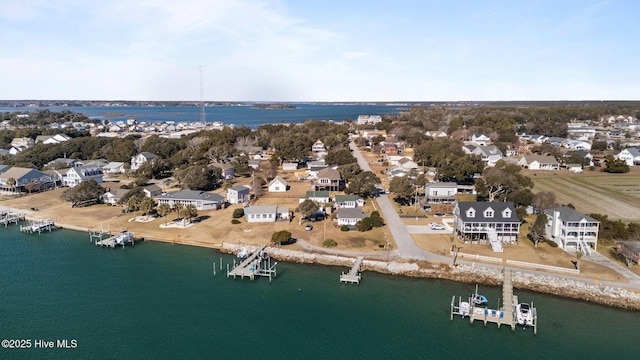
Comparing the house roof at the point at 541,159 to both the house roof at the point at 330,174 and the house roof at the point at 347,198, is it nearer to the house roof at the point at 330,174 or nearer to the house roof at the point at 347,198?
the house roof at the point at 330,174

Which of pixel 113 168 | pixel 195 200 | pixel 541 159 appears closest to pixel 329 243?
pixel 195 200

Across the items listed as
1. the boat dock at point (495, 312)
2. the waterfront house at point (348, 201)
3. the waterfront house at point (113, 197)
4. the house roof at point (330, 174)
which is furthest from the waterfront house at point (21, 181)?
the boat dock at point (495, 312)

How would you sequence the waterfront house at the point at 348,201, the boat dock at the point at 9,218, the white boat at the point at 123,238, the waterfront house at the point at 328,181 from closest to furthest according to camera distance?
the white boat at the point at 123,238, the boat dock at the point at 9,218, the waterfront house at the point at 348,201, the waterfront house at the point at 328,181

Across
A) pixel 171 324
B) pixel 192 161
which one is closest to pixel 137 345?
pixel 171 324


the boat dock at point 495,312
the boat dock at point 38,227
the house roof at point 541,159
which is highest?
the house roof at point 541,159

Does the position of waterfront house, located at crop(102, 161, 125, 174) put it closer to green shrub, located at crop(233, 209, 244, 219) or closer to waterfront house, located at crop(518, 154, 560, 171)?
green shrub, located at crop(233, 209, 244, 219)

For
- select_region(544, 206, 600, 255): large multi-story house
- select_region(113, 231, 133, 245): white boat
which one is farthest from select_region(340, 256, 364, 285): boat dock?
select_region(113, 231, 133, 245): white boat

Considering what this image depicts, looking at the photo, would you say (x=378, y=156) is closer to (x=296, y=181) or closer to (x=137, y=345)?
(x=296, y=181)
